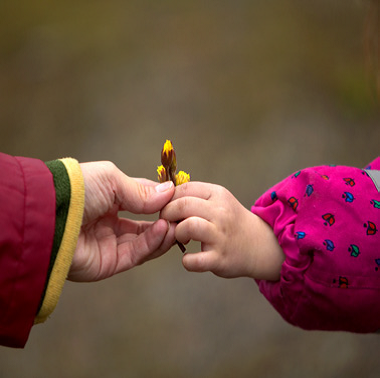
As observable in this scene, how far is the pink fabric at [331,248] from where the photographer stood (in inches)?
21.2

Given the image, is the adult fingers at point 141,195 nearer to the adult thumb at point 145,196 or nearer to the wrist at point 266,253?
the adult thumb at point 145,196

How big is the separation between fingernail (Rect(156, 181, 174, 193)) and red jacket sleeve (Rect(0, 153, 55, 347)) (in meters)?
0.13

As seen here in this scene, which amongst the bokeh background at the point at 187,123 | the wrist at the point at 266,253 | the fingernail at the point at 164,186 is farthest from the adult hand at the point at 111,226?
the bokeh background at the point at 187,123

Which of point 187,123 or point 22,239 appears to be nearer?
point 22,239

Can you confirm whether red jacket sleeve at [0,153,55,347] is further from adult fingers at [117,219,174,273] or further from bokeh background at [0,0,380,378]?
bokeh background at [0,0,380,378]

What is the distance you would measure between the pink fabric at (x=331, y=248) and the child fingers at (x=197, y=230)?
86mm

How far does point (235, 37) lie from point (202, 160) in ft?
1.55

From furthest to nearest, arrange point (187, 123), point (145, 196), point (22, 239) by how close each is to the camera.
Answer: point (187, 123) < point (145, 196) < point (22, 239)

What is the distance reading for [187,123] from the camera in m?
1.43

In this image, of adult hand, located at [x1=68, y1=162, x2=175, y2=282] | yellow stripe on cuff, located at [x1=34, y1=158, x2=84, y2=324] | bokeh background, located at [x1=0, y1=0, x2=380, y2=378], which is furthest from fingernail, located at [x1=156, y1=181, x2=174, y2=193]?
bokeh background, located at [x1=0, y1=0, x2=380, y2=378]

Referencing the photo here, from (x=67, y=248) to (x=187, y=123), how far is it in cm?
Result: 96

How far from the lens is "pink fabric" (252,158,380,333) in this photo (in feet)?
1.76

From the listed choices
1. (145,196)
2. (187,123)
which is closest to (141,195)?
(145,196)

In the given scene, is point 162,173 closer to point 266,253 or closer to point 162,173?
point 162,173
